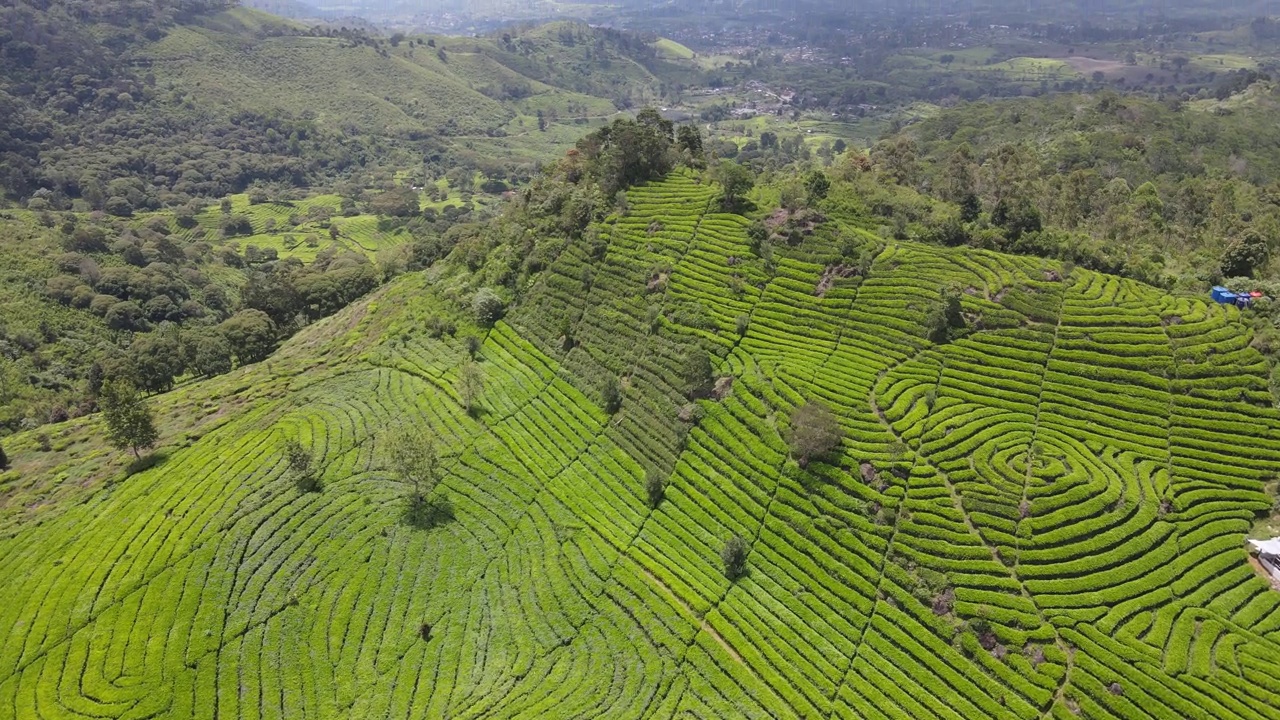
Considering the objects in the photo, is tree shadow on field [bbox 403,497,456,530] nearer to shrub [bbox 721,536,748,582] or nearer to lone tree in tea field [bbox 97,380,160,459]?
shrub [bbox 721,536,748,582]

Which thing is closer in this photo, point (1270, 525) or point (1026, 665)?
point (1026, 665)

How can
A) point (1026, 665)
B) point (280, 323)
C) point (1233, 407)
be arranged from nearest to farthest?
point (1026, 665)
point (1233, 407)
point (280, 323)

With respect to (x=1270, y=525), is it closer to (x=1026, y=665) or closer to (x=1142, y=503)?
(x=1142, y=503)

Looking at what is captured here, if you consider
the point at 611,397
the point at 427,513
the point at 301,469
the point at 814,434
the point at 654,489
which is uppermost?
the point at 814,434

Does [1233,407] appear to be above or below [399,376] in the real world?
above

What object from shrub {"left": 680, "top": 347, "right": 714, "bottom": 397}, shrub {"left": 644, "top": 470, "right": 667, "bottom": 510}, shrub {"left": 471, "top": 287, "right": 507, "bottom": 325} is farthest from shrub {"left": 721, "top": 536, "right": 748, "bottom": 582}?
shrub {"left": 471, "top": 287, "right": 507, "bottom": 325}

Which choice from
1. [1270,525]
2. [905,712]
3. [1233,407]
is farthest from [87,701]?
[1233,407]

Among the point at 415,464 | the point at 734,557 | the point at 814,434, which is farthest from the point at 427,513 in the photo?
the point at 814,434

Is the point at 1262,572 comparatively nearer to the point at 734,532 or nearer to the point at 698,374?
the point at 734,532
